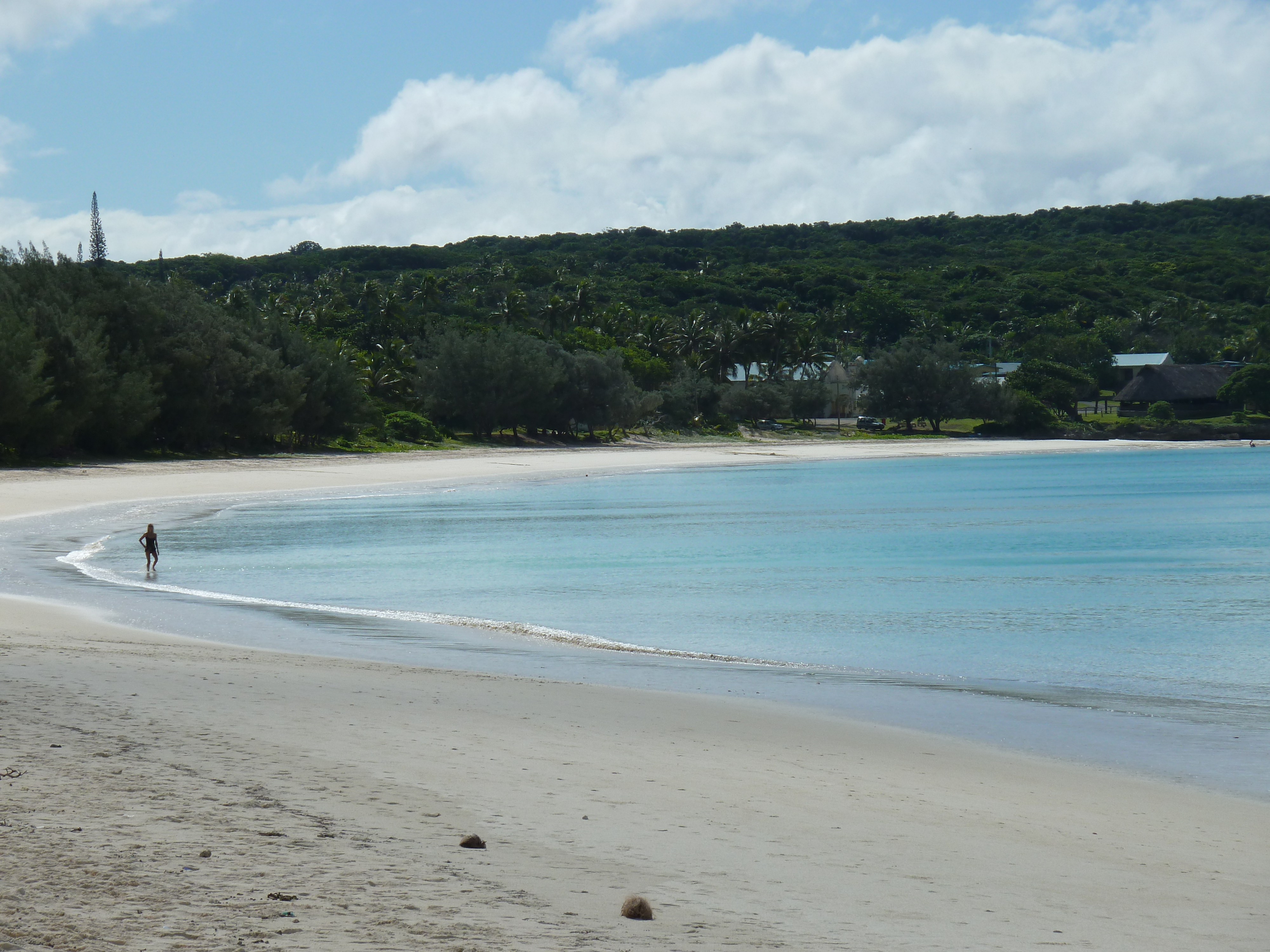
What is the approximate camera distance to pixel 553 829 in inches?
242

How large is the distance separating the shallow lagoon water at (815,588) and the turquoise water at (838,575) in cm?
9

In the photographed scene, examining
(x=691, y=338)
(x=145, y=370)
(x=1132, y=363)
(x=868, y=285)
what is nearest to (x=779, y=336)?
(x=691, y=338)

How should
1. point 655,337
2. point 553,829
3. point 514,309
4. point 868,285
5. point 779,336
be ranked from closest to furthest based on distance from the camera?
point 553,829 < point 514,309 < point 655,337 < point 779,336 < point 868,285

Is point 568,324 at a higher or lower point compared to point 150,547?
higher

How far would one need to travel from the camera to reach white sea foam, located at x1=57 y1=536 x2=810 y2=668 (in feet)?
48.0

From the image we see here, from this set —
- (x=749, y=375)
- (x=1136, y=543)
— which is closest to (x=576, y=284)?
(x=749, y=375)

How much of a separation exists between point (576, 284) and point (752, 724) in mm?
136333

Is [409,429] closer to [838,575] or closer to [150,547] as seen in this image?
[150,547]

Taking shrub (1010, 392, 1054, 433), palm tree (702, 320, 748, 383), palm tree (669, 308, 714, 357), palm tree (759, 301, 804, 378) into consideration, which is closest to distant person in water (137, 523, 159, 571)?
palm tree (702, 320, 748, 383)

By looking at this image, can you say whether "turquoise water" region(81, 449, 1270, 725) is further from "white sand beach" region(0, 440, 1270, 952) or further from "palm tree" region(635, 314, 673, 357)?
"palm tree" region(635, 314, 673, 357)

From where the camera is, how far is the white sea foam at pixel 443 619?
576 inches

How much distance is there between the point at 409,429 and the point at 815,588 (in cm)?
5477

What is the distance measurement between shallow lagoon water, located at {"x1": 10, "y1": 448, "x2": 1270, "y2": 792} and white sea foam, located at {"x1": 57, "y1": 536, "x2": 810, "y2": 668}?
153 millimetres

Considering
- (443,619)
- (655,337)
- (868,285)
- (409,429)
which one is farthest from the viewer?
(868,285)
